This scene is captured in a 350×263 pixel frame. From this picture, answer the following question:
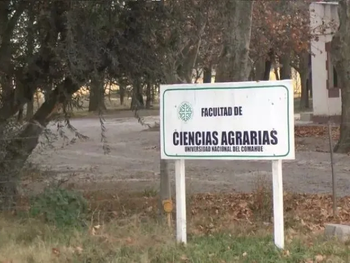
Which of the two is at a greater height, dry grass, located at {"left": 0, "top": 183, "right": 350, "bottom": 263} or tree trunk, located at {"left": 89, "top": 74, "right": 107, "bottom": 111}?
tree trunk, located at {"left": 89, "top": 74, "right": 107, "bottom": 111}

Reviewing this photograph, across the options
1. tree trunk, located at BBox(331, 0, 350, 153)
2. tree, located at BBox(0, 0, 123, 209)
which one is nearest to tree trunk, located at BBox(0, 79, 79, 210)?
tree, located at BBox(0, 0, 123, 209)

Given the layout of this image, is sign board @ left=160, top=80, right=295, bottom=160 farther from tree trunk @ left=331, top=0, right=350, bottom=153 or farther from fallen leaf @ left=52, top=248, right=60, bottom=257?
tree trunk @ left=331, top=0, right=350, bottom=153

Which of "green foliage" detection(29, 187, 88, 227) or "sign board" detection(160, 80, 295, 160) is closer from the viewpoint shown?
"sign board" detection(160, 80, 295, 160)

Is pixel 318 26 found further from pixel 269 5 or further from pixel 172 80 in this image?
Answer: pixel 172 80

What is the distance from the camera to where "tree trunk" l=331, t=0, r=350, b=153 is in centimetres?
1880

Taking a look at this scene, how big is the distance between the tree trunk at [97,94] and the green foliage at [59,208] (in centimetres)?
155

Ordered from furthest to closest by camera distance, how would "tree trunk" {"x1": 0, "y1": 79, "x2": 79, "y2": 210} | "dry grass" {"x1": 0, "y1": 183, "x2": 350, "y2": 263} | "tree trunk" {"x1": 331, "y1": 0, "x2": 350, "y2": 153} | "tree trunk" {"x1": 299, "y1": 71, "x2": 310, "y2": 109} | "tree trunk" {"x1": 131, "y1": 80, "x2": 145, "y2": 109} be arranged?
"tree trunk" {"x1": 299, "y1": 71, "x2": 310, "y2": 109}
"tree trunk" {"x1": 331, "y1": 0, "x2": 350, "y2": 153}
"tree trunk" {"x1": 131, "y1": 80, "x2": 145, "y2": 109}
"tree trunk" {"x1": 0, "y1": 79, "x2": 79, "y2": 210}
"dry grass" {"x1": 0, "y1": 183, "x2": 350, "y2": 263}

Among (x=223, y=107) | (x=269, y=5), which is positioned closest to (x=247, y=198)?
(x=223, y=107)

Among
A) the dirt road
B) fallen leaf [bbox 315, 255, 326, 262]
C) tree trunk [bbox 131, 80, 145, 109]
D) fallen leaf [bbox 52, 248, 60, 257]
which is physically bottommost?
the dirt road

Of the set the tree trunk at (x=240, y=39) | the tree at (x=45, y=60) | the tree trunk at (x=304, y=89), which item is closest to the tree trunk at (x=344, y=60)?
the tree trunk at (x=240, y=39)

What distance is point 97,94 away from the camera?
30.7 ft

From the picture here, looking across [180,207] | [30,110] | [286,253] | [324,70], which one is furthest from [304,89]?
[286,253]

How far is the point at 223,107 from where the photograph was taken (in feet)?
22.8

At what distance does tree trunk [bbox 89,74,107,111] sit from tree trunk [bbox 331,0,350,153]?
1051 centimetres
